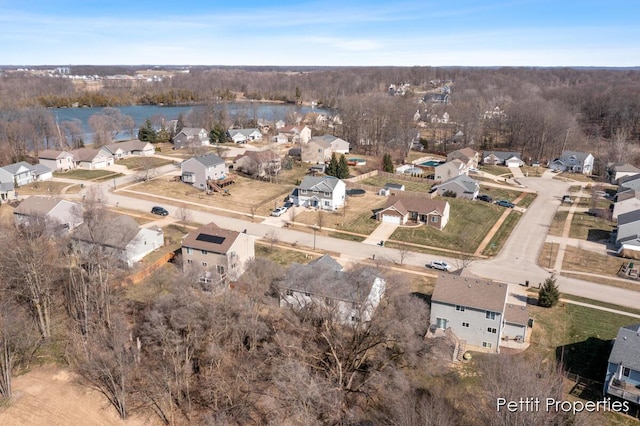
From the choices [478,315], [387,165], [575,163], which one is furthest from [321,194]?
[575,163]

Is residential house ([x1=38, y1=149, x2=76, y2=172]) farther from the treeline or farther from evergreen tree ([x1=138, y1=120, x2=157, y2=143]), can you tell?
the treeline

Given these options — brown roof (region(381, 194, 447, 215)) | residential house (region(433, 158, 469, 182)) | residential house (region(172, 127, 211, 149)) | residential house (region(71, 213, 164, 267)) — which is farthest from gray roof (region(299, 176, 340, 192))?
residential house (region(172, 127, 211, 149))

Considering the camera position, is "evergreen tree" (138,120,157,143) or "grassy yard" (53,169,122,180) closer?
"grassy yard" (53,169,122,180)

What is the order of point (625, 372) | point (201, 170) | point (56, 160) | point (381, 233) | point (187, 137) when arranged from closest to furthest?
1. point (625, 372)
2. point (381, 233)
3. point (201, 170)
4. point (56, 160)
5. point (187, 137)

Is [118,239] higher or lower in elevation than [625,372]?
higher

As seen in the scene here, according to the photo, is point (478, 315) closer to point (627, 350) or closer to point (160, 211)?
point (627, 350)

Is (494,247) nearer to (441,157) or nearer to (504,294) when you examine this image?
(504,294)
